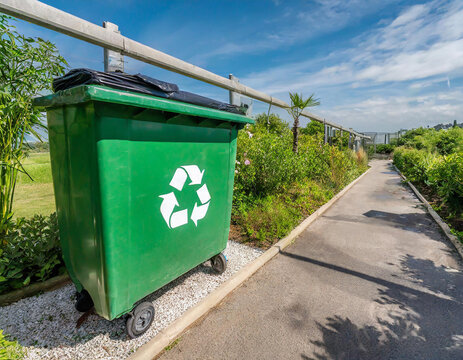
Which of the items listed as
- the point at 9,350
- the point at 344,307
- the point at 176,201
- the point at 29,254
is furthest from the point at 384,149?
the point at 9,350

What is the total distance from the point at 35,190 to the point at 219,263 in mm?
2295

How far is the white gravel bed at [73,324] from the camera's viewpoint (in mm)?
1678

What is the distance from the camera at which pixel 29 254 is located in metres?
2.28

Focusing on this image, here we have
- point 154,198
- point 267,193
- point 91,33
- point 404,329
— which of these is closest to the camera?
point 154,198

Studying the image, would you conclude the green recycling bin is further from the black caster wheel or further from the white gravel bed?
the white gravel bed

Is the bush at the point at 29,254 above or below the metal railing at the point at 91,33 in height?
below

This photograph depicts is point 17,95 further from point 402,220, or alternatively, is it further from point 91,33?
point 402,220

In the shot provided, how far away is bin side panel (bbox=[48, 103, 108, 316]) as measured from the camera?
1460mm

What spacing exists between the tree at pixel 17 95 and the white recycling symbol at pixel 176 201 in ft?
4.82

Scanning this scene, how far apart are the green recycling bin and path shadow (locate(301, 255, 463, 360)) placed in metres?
1.37

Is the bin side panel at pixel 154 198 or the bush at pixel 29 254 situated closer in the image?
the bin side panel at pixel 154 198

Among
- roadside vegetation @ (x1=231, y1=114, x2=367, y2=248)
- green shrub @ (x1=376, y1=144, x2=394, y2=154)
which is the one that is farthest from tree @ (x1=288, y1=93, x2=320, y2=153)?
green shrub @ (x1=376, y1=144, x2=394, y2=154)

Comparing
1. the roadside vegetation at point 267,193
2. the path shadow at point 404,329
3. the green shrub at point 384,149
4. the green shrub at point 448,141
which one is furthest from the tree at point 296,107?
the green shrub at point 384,149

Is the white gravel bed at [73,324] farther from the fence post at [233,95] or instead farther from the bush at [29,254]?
the fence post at [233,95]
